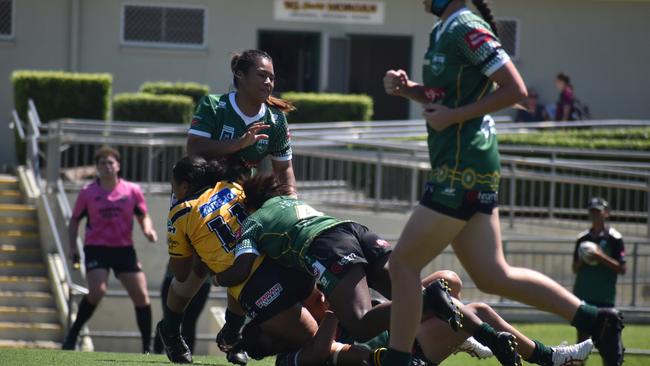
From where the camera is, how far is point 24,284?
611 inches

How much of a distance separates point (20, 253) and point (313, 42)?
1026 cm

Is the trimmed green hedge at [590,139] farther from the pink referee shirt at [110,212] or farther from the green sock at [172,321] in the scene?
the green sock at [172,321]

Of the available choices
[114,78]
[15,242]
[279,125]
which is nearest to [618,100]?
[114,78]

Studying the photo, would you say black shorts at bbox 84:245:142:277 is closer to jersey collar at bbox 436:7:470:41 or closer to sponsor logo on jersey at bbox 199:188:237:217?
sponsor logo on jersey at bbox 199:188:237:217

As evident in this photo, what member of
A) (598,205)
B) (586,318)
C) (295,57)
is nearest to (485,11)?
(586,318)

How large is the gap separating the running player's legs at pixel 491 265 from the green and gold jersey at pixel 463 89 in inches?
7.8

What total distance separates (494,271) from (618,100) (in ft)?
67.8

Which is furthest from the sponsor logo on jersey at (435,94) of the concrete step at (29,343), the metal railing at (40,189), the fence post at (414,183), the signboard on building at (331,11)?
the signboard on building at (331,11)

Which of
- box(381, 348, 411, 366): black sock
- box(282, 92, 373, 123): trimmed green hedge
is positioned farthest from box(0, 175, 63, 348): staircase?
box(381, 348, 411, 366): black sock

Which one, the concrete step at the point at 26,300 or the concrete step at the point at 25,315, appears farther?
the concrete step at the point at 26,300

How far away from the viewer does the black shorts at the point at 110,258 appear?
12531 millimetres

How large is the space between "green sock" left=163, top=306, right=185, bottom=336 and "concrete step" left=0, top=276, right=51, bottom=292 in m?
7.79

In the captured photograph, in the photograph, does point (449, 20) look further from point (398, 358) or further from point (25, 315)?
point (25, 315)

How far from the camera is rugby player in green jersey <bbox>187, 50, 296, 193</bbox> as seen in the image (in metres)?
7.89
